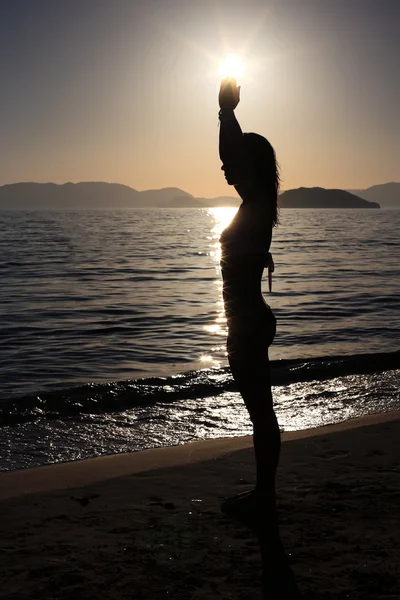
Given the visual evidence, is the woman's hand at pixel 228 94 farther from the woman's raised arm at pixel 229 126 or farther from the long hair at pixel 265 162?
the long hair at pixel 265 162

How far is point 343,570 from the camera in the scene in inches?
136

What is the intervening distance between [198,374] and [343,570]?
22.1ft

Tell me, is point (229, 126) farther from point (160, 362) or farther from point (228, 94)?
point (160, 362)

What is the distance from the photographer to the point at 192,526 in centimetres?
405

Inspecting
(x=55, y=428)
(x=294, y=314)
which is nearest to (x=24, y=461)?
(x=55, y=428)

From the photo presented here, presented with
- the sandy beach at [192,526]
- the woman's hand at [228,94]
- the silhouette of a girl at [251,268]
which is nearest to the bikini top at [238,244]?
the silhouette of a girl at [251,268]

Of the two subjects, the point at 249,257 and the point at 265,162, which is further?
the point at 265,162

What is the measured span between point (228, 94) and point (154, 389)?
19.8 feet

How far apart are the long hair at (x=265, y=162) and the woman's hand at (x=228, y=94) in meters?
0.24

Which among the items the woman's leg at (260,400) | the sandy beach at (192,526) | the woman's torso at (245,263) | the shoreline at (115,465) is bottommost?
the shoreline at (115,465)

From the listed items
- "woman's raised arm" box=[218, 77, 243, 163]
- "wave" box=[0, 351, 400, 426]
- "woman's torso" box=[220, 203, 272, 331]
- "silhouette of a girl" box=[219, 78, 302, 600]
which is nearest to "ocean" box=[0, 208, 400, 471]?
"wave" box=[0, 351, 400, 426]

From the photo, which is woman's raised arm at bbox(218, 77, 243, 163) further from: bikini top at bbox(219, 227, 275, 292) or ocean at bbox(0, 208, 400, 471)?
ocean at bbox(0, 208, 400, 471)

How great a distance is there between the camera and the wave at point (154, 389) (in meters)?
8.26

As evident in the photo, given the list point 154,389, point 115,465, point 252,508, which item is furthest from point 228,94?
point 154,389
